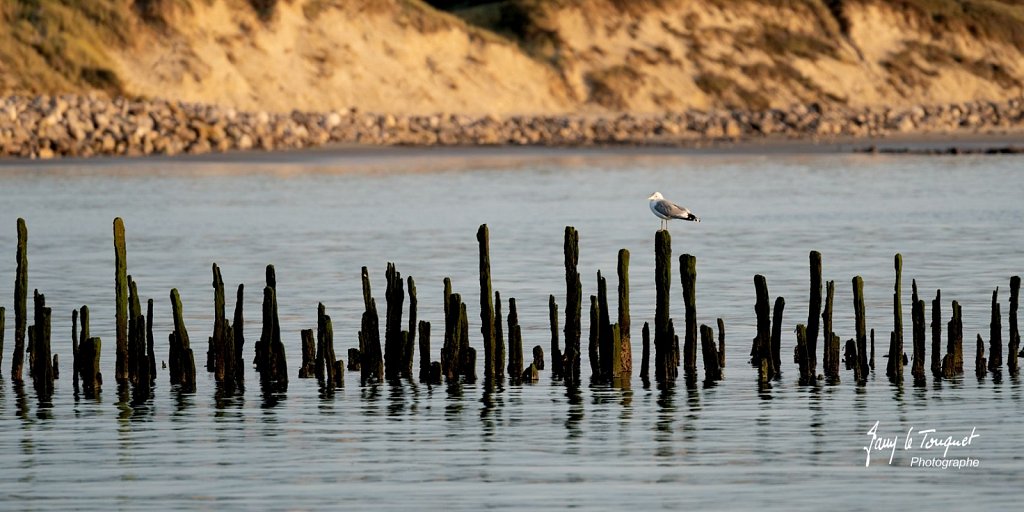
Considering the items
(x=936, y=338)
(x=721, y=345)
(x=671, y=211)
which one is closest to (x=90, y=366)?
(x=721, y=345)

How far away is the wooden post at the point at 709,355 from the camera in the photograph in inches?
730

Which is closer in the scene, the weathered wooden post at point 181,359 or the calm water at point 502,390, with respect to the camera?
the calm water at point 502,390

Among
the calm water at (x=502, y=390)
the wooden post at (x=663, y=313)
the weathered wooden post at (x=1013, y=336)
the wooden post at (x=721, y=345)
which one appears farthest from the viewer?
the wooden post at (x=721, y=345)

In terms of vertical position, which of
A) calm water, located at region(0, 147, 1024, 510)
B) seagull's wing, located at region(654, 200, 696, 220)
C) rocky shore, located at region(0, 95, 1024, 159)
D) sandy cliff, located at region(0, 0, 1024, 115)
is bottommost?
calm water, located at region(0, 147, 1024, 510)

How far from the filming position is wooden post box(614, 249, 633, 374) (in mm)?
18516

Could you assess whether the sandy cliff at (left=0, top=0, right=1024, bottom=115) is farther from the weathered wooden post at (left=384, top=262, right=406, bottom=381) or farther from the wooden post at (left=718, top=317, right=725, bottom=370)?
the wooden post at (left=718, top=317, right=725, bottom=370)

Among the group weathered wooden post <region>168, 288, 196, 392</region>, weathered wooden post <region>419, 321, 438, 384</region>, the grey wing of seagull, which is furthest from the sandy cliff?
weathered wooden post <region>419, 321, 438, 384</region>

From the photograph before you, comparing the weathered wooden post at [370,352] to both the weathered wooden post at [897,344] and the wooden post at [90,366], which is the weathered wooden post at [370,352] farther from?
the weathered wooden post at [897,344]

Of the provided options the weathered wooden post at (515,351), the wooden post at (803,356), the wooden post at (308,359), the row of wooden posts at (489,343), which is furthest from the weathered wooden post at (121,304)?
the wooden post at (803,356)

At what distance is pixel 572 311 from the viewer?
18719mm

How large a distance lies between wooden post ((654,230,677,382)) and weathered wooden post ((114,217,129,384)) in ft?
16.3

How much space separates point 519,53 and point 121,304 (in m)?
68.3

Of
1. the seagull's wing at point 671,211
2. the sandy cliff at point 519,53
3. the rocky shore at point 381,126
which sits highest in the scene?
the sandy cliff at point 519,53

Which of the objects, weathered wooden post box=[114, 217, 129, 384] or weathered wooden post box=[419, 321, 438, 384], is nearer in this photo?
weathered wooden post box=[114, 217, 129, 384]
